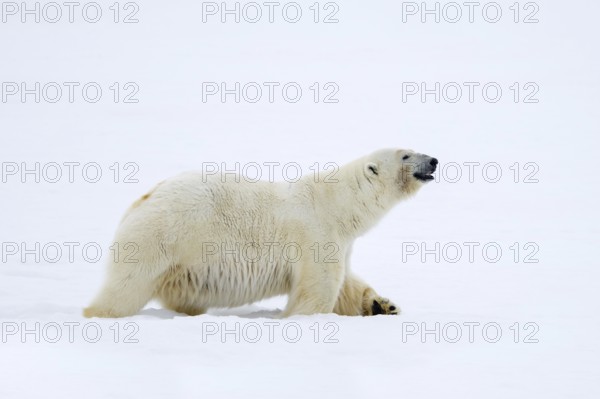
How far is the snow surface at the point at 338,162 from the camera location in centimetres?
703

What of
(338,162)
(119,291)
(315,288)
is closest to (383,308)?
(315,288)

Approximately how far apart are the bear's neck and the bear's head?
91 mm

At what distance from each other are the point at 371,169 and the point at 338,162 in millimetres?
14691

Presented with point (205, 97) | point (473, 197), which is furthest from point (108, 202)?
point (205, 97)

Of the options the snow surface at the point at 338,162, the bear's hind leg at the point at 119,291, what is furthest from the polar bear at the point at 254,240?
the snow surface at the point at 338,162

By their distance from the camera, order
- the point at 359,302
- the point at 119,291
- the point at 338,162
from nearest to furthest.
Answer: the point at 119,291 → the point at 359,302 → the point at 338,162

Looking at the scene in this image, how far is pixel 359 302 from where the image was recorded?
9.59 meters

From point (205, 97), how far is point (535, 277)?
22346mm

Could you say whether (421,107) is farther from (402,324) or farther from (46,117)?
(402,324)

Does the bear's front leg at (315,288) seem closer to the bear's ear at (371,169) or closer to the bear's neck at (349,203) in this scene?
the bear's neck at (349,203)

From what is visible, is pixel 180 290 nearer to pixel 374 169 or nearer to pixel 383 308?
pixel 383 308

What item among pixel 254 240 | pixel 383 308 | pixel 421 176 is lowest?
pixel 383 308

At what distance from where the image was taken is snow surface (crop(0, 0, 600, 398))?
703cm

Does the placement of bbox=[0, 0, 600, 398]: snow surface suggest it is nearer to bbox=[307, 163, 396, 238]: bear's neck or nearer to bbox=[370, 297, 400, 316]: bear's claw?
bbox=[370, 297, 400, 316]: bear's claw
